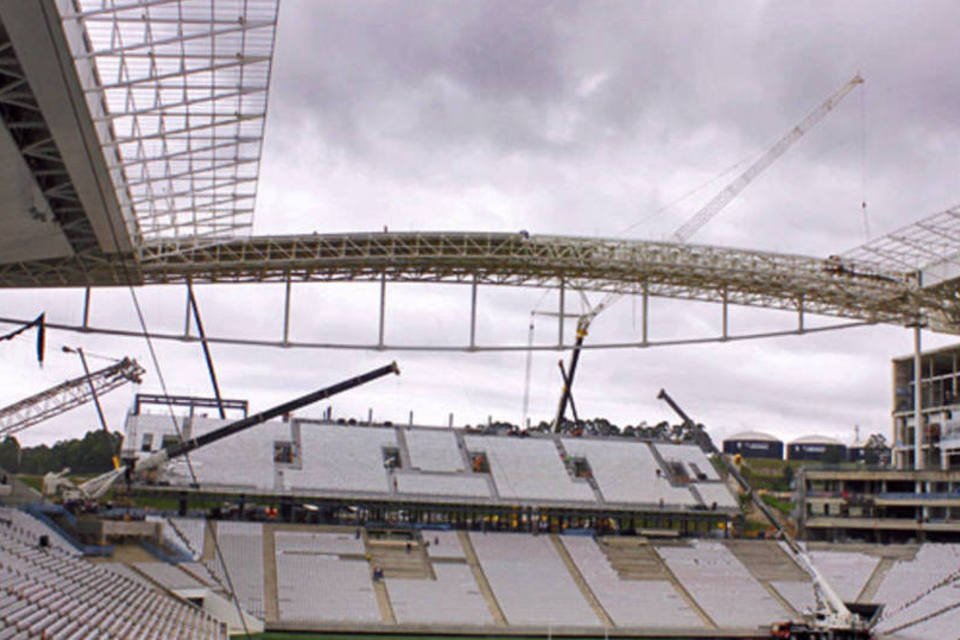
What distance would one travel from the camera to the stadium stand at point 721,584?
4000cm

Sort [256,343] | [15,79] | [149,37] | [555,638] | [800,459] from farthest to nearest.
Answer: [800,459] < [555,638] < [256,343] < [149,37] < [15,79]

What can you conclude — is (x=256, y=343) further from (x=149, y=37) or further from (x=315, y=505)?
(x=149, y=37)

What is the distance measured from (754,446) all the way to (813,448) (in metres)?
Answer: 5.28

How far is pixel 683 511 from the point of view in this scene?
49281mm

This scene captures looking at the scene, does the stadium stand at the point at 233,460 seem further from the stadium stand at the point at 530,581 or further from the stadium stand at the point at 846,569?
the stadium stand at the point at 846,569

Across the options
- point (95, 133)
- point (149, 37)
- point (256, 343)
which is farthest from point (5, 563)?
point (256, 343)

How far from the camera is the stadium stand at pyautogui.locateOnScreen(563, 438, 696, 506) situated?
49375 mm

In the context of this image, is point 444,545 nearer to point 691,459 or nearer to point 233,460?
point 233,460

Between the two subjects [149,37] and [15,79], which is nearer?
[15,79]

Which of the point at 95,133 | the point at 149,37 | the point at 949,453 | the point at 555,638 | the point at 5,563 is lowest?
the point at 555,638

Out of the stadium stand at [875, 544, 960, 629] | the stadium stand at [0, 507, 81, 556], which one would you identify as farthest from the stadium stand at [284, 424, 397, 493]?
the stadium stand at [875, 544, 960, 629]

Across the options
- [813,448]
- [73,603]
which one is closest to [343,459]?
[73,603]

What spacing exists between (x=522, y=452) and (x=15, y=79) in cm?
3729

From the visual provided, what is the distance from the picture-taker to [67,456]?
2746 inches
